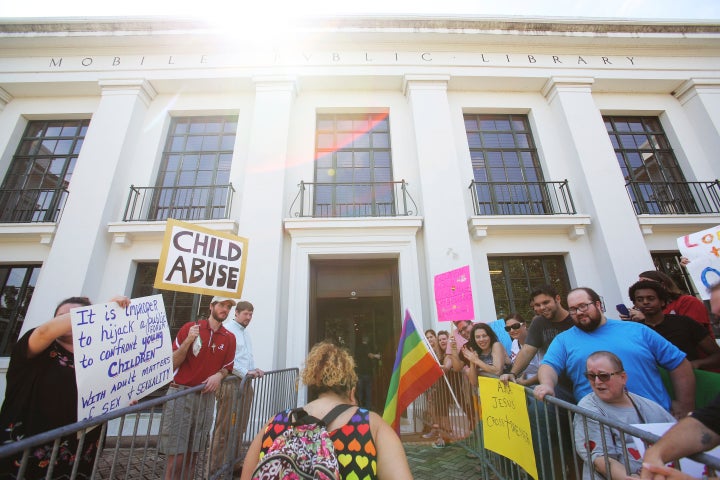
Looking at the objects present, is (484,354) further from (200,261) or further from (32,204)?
(32,204)

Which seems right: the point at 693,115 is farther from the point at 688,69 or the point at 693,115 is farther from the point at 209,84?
the point at 209,84

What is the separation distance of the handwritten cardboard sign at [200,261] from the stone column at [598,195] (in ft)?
24.8

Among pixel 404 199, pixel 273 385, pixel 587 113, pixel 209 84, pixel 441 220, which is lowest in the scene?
pixel 273 385

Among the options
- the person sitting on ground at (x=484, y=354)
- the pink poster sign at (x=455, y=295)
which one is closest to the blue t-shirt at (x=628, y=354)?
the person sitting on ground at (x=484, y=354)

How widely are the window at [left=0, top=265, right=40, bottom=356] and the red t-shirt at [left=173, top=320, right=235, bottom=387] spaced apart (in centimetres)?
640

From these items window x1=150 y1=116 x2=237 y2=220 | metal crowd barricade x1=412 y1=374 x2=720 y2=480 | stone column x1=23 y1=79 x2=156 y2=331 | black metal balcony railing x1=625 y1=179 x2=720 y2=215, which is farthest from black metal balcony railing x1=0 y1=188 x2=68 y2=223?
black metal balcony railing x1=625 y1=179 x2=720 y2=215

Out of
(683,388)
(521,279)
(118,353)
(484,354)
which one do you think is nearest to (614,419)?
(683,388)

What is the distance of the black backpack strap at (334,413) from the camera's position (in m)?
1.70

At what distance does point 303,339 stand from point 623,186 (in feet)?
28.2

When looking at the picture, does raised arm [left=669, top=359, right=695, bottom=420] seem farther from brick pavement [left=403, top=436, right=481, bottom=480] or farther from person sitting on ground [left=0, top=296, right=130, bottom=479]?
person sitting on ground [left=0, top=296, right=130, bottom=479]

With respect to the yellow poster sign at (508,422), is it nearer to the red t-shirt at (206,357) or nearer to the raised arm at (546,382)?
the raised arm at (546,382)

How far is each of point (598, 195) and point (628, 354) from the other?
661cm

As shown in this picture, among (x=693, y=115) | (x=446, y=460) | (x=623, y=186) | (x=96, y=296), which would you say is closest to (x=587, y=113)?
(x=623, y=186)

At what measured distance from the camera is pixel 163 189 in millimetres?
8281
